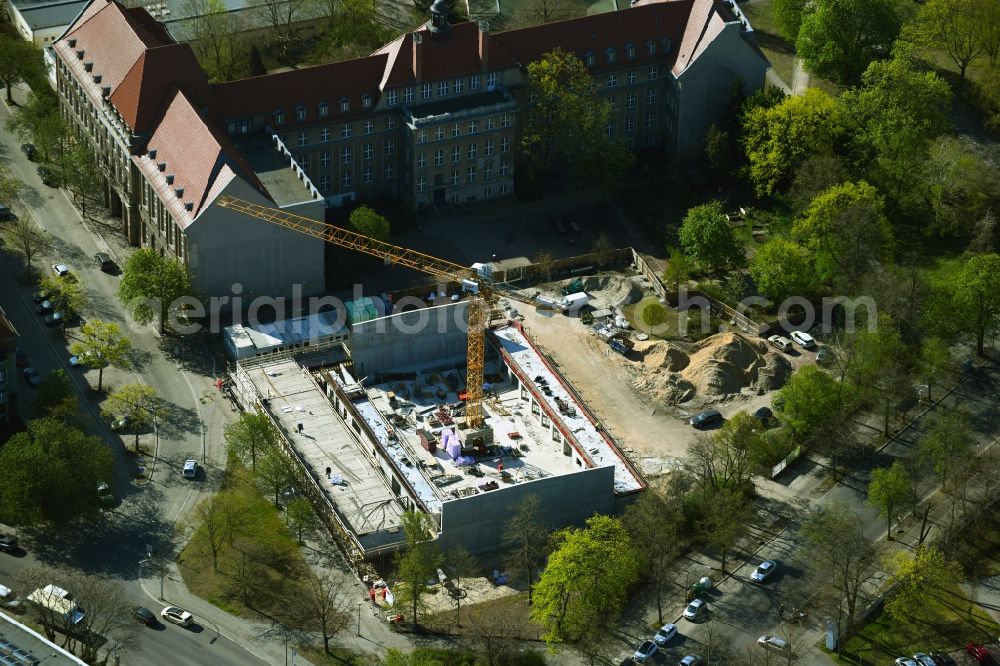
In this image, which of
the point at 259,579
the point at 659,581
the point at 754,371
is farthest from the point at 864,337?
the point at 259,579

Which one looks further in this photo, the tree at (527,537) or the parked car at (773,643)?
the tree at (527,537)

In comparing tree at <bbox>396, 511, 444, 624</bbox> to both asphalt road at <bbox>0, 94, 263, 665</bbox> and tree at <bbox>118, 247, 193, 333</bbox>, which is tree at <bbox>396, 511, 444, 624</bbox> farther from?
tree at <bbox>118, 247, 193, 333</bbox>

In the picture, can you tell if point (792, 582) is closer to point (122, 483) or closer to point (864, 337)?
point (864, 337)

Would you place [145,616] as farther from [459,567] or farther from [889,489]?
[889,489]

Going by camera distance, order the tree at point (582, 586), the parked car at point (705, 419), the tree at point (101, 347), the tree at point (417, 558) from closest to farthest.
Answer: the tree at point (582, 586)
the tree at point (417, 558)
the tree at point (101, 347)
the parked car at point (705, 419)

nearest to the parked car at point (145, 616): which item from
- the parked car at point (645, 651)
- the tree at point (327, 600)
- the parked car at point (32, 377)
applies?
the tree at point (327, 600)

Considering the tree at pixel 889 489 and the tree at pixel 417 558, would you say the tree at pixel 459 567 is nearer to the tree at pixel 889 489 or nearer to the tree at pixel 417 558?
the tree at pixel 417 558

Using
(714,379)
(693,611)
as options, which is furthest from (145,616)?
(714,379)
